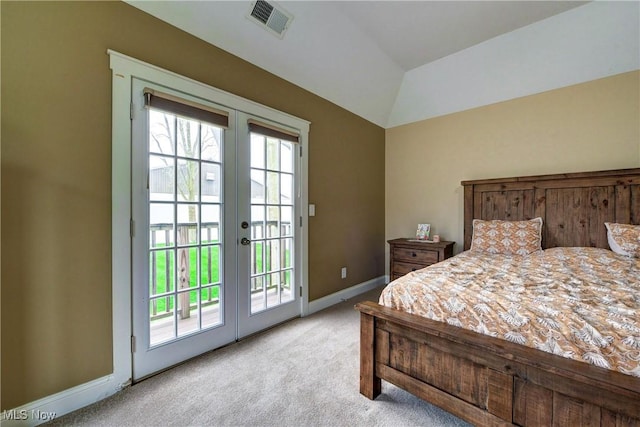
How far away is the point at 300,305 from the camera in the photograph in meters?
2.89

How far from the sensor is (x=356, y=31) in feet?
8.83

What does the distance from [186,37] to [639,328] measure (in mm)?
2980

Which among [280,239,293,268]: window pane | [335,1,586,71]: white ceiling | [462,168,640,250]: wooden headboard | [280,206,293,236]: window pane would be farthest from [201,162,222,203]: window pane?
[462,168,640,250]: wooden headboard

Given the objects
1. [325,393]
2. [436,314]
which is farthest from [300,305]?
[436,314]

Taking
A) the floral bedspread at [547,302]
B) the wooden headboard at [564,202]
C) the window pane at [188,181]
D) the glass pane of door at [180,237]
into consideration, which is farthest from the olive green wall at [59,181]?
the wooden headboard at [564,202]

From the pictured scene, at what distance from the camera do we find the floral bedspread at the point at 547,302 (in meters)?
1.04

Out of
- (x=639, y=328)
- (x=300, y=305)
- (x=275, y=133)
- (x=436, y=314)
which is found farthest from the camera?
(x=300, y=305)

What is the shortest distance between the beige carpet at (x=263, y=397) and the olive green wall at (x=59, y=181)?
324mm

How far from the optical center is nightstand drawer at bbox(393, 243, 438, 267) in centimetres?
322

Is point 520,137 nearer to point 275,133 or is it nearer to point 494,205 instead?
point 494,205

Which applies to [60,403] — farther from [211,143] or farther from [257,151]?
[257,151]

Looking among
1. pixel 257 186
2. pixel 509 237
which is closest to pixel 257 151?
pixel 257 186

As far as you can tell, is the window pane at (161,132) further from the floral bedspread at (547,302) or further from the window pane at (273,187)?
the floral bedspread at (547,302)

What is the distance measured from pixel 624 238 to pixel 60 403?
13.7 ft
